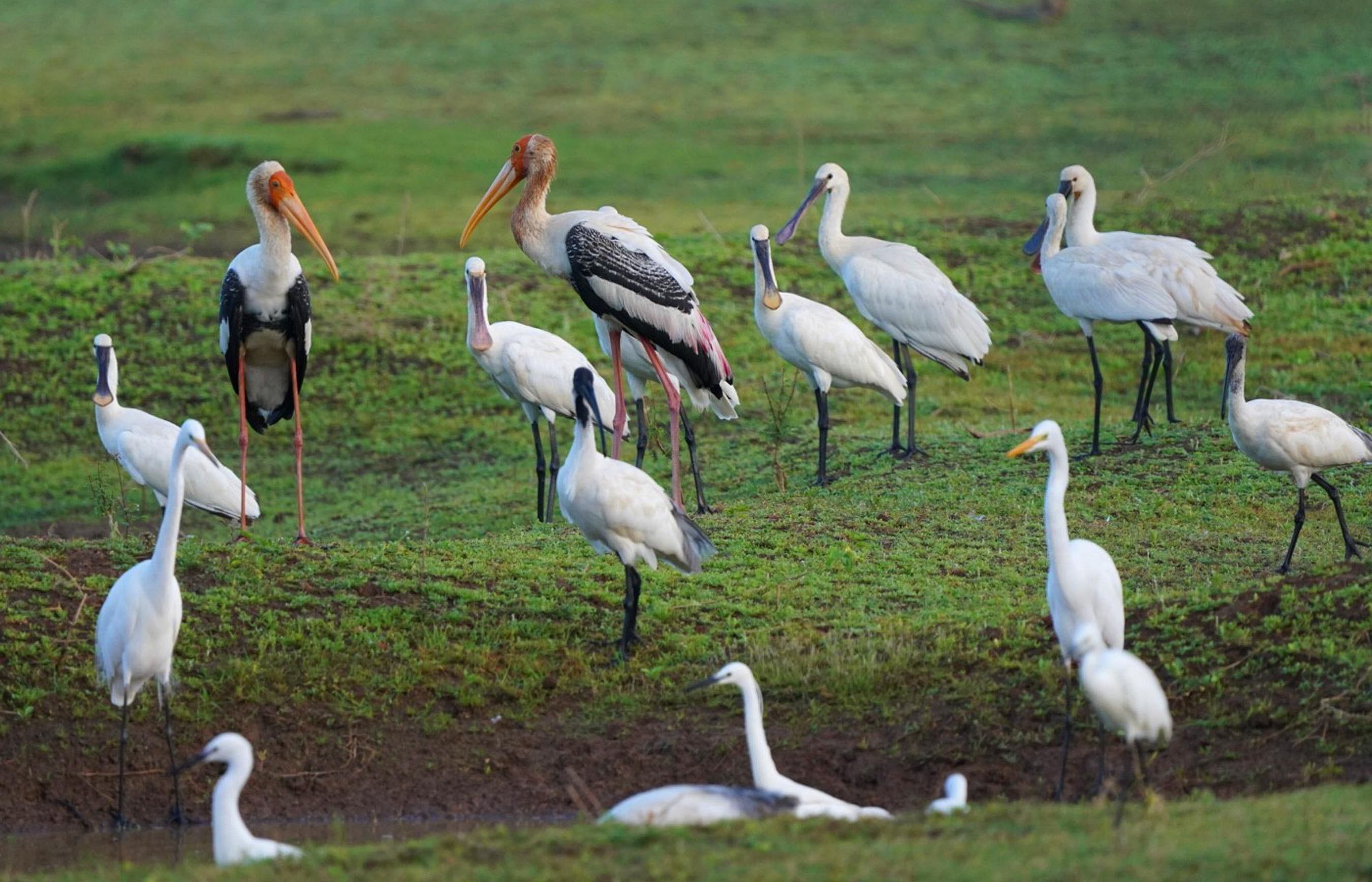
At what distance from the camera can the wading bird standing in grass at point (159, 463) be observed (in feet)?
34.4

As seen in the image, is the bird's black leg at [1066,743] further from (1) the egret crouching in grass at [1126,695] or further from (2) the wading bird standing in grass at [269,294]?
(2) the wading bird standing in grass at [269,294]

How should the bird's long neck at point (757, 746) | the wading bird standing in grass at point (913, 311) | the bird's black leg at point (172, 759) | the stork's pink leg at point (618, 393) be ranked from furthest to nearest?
A: the wading bird standing in grass at point (913, 311), the stork's pink leg at point (618, 393), the bird's black leg at point (172, 759), the bird's long neck at point (757, 746)

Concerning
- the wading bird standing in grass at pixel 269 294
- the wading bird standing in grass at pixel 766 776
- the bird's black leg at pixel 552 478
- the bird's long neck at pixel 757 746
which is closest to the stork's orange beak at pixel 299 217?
the wading bird standing in grass at pixel 269 294

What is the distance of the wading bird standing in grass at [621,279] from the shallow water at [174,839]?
3310 mm

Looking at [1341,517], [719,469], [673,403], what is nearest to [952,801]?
[1341,517]

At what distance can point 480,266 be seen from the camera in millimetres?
12250

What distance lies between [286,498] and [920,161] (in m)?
12.7

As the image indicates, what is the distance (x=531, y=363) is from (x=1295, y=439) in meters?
5.00

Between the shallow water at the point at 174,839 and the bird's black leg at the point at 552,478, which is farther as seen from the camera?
the bird's black leg at the point at 552,478

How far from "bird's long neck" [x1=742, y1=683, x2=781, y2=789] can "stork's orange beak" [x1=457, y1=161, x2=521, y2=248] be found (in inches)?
204

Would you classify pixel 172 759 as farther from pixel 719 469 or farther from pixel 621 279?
pixel 719 469

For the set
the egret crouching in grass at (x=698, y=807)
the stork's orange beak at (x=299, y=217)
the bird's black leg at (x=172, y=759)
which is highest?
the stork's orange beak at (x=299, y=217)

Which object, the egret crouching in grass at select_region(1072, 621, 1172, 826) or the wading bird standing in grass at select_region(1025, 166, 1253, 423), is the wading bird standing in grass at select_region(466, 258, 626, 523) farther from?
the egret crouching in grass at select_region(1072, 621, 1172, 826)

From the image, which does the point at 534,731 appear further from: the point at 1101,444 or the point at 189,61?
the point at 189,61
